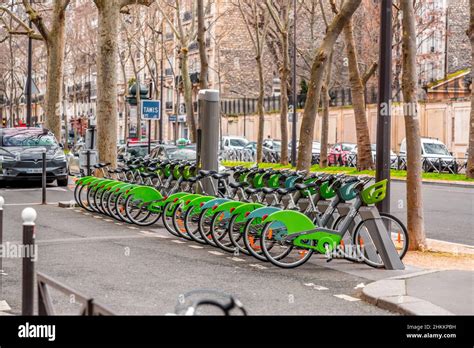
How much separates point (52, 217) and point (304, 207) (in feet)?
23.1

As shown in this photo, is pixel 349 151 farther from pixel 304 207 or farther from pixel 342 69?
pixel 304 207

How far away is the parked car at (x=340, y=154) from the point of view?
48381mm

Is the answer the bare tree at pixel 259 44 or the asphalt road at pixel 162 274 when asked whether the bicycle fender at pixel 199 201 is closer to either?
the asphalt road at pixel 162 274

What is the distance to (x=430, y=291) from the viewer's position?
9547 millimetres

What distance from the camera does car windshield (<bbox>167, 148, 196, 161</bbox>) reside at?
26316 mm

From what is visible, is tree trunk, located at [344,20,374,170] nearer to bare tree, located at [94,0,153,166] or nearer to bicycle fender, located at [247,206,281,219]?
bare tree, located at [94,0,153,166]

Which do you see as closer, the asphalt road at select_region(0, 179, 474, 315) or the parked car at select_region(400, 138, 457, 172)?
the asphalt road at select_region(0, 179, 474, 315)

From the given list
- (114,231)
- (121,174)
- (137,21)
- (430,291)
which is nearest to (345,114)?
(137,21)

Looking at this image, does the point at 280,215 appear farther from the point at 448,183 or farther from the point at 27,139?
the point at 448,183

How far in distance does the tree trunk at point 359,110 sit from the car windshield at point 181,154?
35.7 ft

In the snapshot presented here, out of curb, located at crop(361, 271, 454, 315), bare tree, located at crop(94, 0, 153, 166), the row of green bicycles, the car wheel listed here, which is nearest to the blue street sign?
bare tree, located at crop(94, 0, 153, 166)

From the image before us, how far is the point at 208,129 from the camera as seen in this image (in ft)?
58.6

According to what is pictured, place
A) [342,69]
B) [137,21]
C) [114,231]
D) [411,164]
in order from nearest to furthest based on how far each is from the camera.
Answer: [411,164] < [114,231] < [137,21] < [342,69]

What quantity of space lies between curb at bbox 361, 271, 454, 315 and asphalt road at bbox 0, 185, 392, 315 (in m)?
0.11
